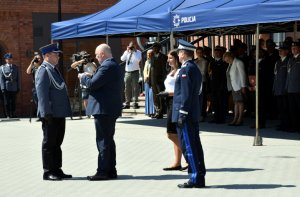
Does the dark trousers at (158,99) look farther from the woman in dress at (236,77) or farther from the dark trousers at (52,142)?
the dark trousers at (52,142)

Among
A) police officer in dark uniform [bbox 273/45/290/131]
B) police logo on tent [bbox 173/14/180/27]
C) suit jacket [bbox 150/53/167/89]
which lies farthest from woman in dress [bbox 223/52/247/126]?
suit jacket [bbox 150/53/167/89]

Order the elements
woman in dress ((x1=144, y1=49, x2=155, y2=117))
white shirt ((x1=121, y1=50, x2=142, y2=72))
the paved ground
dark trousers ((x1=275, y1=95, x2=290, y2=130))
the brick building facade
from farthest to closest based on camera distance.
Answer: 1. the brick building facade
2. white shirt ((x1=121, y1=50, x2=142, y2=72))
3. woman in dress ((x1=144, y1=49, x2=155, y2=117))
4. dark trousers ((x1=275, y1=95, x2=290, y2=130))
5. the paved ground

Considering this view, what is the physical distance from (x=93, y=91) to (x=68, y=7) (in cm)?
1880

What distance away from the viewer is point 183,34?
773 inches

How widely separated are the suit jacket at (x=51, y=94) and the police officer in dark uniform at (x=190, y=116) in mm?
1640

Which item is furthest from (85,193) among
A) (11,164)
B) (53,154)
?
(11,164)

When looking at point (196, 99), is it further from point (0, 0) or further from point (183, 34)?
point (0, 0)

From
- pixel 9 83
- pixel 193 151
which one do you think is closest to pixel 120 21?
pixel 9 83

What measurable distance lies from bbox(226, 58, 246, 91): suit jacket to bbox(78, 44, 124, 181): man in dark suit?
6.94 metres

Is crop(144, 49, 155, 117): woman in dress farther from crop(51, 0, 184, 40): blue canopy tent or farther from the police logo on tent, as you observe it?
the police logo on tent

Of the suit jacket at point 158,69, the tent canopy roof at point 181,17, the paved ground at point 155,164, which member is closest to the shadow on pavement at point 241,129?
the paved ground at point 155,164

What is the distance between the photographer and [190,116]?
903cm

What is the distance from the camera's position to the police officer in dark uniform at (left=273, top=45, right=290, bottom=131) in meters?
15.3

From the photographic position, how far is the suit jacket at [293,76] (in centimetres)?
1477
